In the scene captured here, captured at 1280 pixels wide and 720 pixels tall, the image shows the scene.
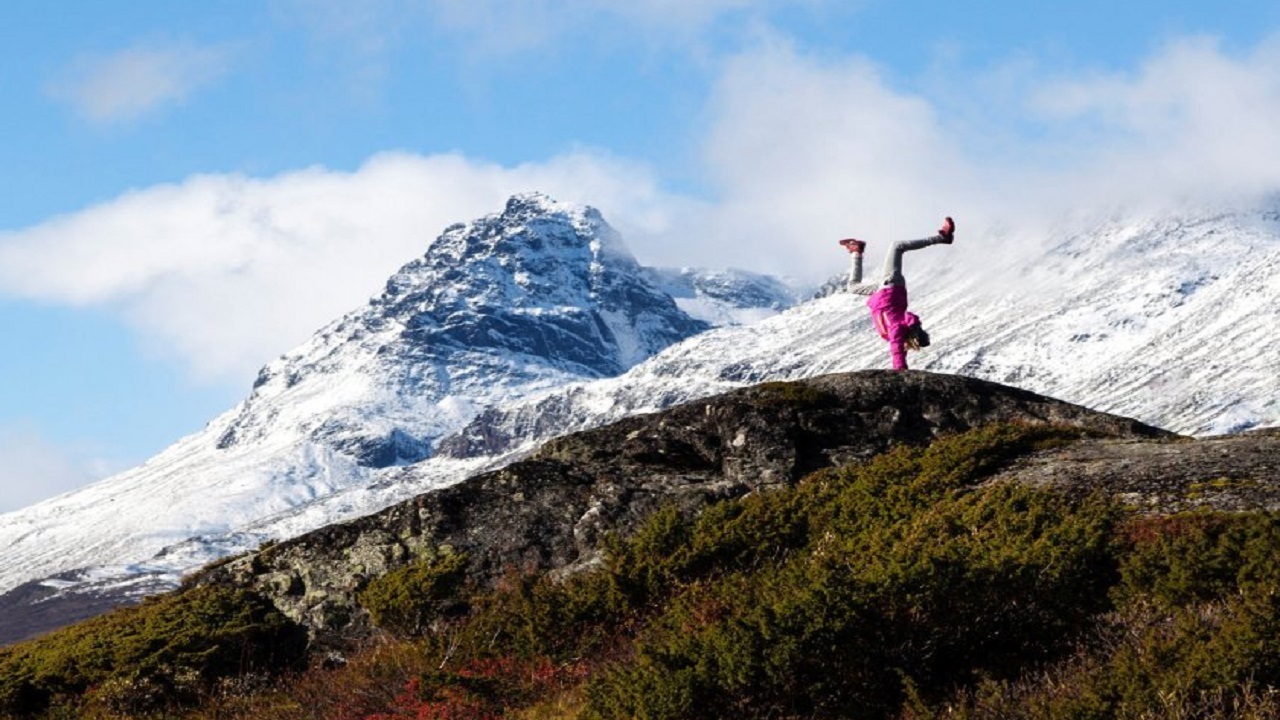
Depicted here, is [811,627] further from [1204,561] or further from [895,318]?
[895,318]

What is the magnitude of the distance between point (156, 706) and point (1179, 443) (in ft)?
50.3

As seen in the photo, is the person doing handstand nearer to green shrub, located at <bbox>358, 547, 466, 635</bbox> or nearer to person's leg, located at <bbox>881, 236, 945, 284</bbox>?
person's leg, located at <bbox>881, 236, 945, 284</bbox>

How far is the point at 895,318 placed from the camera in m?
28.0

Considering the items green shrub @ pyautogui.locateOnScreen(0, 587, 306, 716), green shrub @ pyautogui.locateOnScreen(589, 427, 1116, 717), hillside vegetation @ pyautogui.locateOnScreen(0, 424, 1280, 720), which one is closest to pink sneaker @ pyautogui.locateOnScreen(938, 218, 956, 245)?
hillside vegetation @ pyautogui.locateOnScreen(0, 424, 1280, 720)

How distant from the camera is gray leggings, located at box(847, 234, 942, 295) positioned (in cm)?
2770

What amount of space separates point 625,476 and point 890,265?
7.50 m

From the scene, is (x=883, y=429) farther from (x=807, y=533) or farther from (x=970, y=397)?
(x=807, y=533)

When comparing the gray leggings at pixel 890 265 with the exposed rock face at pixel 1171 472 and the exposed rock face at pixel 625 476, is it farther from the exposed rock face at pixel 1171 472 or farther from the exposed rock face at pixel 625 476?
the exposed rock face at pixel 1171 472

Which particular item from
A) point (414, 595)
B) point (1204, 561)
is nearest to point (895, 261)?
point (414, 595)

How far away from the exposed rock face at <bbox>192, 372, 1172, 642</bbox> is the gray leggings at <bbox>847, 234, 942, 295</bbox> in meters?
2.18

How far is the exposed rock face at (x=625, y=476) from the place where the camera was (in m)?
22.6

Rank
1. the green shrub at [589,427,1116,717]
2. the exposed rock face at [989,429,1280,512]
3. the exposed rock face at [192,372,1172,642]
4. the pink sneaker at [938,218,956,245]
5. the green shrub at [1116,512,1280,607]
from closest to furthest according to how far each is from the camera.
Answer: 1. the green shrub at [589,427,1116,717]
2. the green shrub at [1116,512,1280,607]
3. the exposed rock face at [989,429,1280,512]
4. the exposed rock face at [192,372,1172,642]
5. the pink sneaker at [938,218,956,245]

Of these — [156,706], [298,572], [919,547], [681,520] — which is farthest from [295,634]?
[919,547]

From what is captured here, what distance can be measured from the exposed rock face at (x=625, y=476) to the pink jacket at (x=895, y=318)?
105cm
